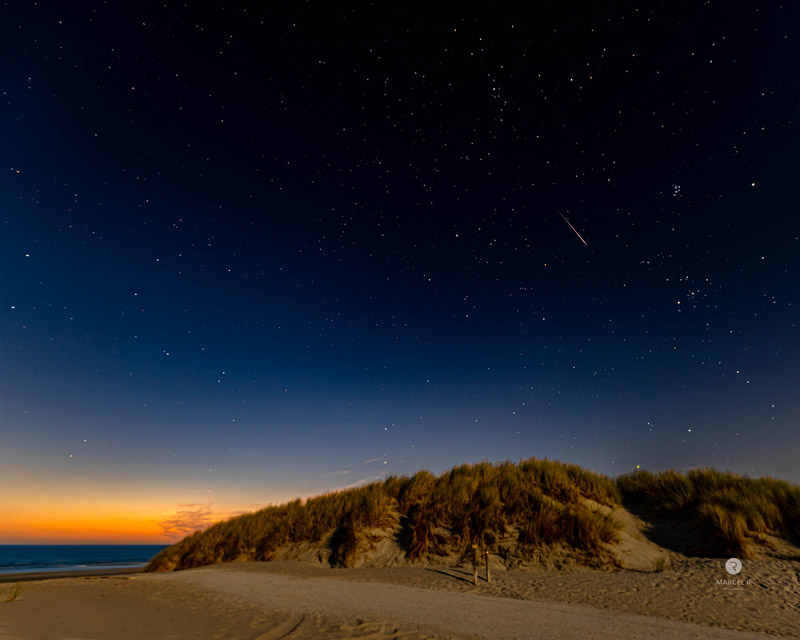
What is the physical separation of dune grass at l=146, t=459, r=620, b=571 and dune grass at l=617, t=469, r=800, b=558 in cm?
151

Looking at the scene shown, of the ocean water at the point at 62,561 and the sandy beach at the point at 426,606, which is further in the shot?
the ocean water at the point at 62,561

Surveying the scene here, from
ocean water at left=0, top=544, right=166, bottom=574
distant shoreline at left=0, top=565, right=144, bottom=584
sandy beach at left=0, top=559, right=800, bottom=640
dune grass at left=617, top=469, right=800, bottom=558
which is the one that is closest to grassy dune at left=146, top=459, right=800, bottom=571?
dune grass at left=617, top=469, right=800, bottom=558

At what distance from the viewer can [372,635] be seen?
627 centimetres

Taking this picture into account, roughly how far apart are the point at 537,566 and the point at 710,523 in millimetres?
5963

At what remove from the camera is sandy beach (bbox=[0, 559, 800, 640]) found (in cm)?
679

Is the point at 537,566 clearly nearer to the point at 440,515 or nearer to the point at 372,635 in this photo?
the point at 440,515

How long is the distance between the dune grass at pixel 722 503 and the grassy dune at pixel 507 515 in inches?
1.4

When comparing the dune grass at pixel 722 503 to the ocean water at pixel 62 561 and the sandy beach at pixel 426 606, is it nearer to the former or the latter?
the sandy beach at pixel 426 606

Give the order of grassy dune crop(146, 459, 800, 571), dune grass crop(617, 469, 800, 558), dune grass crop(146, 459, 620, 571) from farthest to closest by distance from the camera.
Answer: dune grass crop(146, 459, 620, 571), grassy dune crop(146, 459, 800, 571), dune grass crop(617, 469, 800, 558)

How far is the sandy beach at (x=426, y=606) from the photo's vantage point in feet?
22.3

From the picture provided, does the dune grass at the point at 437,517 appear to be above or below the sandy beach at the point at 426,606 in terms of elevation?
above

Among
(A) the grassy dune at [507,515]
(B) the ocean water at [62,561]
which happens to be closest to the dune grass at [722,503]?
(A) the grassy dune at [507,515]

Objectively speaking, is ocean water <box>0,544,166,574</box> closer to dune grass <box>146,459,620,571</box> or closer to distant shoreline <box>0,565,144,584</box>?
distant shoreline <box>0,565,144,584</box>

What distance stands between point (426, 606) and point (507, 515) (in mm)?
7704
